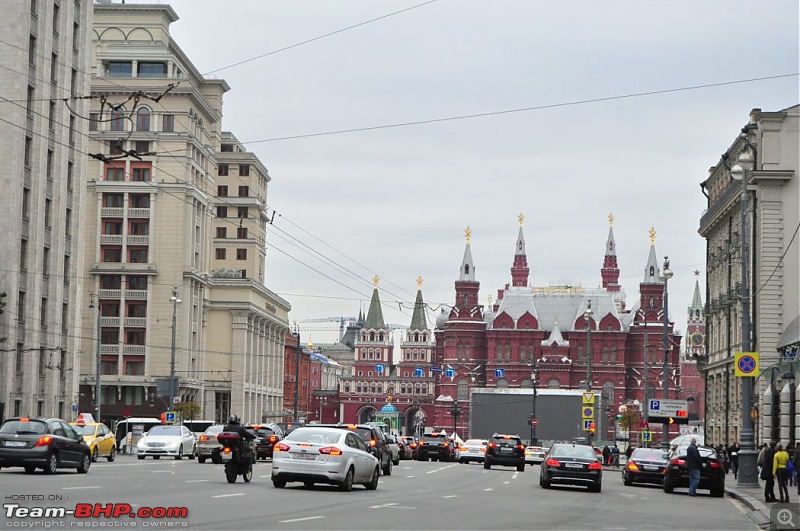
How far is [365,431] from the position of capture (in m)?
35.4

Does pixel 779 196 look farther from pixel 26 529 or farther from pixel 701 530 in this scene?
pixel 26 529

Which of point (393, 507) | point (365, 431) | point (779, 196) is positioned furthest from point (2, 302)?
point (393, 507)

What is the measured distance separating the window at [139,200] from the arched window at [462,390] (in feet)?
247

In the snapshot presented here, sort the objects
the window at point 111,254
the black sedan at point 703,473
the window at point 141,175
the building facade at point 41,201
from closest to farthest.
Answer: the black sedan at point 703,473 → the building facade at point 41,201 → the window at point 141,175 → the window at point 111,254

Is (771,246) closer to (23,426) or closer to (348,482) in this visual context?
(348,482)

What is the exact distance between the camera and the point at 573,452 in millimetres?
32938

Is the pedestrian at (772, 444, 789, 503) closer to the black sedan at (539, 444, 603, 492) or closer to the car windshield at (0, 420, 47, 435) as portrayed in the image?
the black sedan at (539, 444, 603, 492)

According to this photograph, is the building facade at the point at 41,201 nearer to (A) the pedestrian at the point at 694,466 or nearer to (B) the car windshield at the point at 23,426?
(B) the car windshield at the point at 23,426

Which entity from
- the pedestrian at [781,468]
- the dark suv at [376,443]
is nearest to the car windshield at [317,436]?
the dark suv at [376,443]

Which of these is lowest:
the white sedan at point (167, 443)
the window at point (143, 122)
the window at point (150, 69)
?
the white sedan at point (167, 443)

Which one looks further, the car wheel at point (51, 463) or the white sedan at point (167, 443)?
the white sedan at point (167, 443)

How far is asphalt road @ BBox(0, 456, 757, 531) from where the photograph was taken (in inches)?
669

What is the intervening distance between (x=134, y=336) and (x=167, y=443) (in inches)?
2071

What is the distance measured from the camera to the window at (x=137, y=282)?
101750 millimetres
